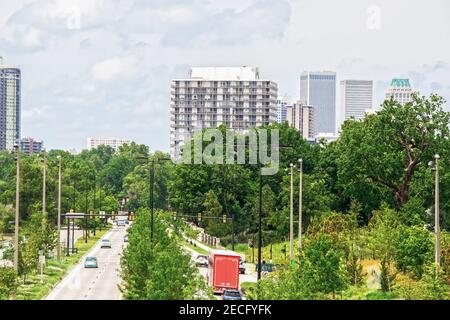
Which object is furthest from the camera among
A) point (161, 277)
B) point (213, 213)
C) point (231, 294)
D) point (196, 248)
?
point (213, 213)

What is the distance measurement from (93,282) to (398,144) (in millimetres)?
32785

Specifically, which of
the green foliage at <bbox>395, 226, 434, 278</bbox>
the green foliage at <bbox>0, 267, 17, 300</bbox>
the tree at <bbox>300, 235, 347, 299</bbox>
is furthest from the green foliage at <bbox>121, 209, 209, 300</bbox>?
the green foliage at <bbox>395, 226, 434, 278</bbox>

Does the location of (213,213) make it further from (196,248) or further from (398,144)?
(398,144)

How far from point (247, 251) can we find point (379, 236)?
40.5 metres

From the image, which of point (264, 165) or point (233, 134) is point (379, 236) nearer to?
point (264, 165)

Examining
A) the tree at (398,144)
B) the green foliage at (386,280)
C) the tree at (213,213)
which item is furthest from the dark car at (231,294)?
the tree at (213,213)

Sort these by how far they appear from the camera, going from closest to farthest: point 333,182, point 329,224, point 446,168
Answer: point 329,224 < point 446,168 < point 333,182

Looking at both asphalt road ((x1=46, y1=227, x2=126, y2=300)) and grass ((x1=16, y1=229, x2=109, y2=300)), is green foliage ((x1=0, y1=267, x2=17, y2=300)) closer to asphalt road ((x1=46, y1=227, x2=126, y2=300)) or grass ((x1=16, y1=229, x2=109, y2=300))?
grass ((x1=16, y1=229, x2=109, y2=300))

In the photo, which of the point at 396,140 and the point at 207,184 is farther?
the point at 207,184

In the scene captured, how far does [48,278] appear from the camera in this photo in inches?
2849

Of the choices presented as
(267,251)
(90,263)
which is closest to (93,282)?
(90,263)

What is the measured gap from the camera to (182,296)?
40.1m

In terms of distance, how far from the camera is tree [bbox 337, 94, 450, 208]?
9294cm
